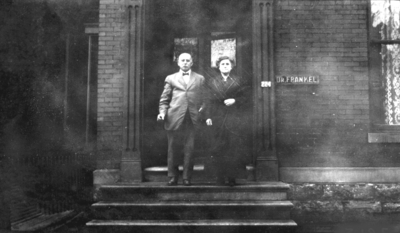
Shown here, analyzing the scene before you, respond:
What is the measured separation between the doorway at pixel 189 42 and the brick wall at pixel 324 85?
29.8 inches

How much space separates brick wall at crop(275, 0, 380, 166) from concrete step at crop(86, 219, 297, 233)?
145 centimetres

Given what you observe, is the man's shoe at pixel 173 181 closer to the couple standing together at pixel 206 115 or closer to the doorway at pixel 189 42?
the couple standing together at pixel 206 115

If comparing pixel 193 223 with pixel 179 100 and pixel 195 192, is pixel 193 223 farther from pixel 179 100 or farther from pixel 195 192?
pixel 179 100

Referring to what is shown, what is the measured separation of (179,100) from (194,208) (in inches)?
66.1

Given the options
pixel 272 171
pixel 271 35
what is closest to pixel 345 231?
pixel 272 171

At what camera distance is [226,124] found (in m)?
5.86

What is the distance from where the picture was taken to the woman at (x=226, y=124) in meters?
5.80

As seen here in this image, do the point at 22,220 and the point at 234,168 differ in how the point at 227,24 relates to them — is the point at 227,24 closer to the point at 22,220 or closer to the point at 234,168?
the point at 234,168

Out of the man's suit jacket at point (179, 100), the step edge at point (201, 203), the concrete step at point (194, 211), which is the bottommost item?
the concrete step at point (194, 211)

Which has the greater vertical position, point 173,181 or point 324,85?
point 324,85

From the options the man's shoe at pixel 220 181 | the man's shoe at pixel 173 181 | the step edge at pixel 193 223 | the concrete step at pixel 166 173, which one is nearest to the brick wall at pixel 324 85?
the concrete step at pixel 166 173

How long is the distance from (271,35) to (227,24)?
1.27 meters

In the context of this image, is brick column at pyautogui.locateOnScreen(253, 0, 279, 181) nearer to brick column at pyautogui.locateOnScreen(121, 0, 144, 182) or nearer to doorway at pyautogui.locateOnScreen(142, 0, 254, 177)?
doorway at pyautogui.locateOnScreen(142, 0, 254, 177)

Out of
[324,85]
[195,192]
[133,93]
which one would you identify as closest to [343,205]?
[324,85]
